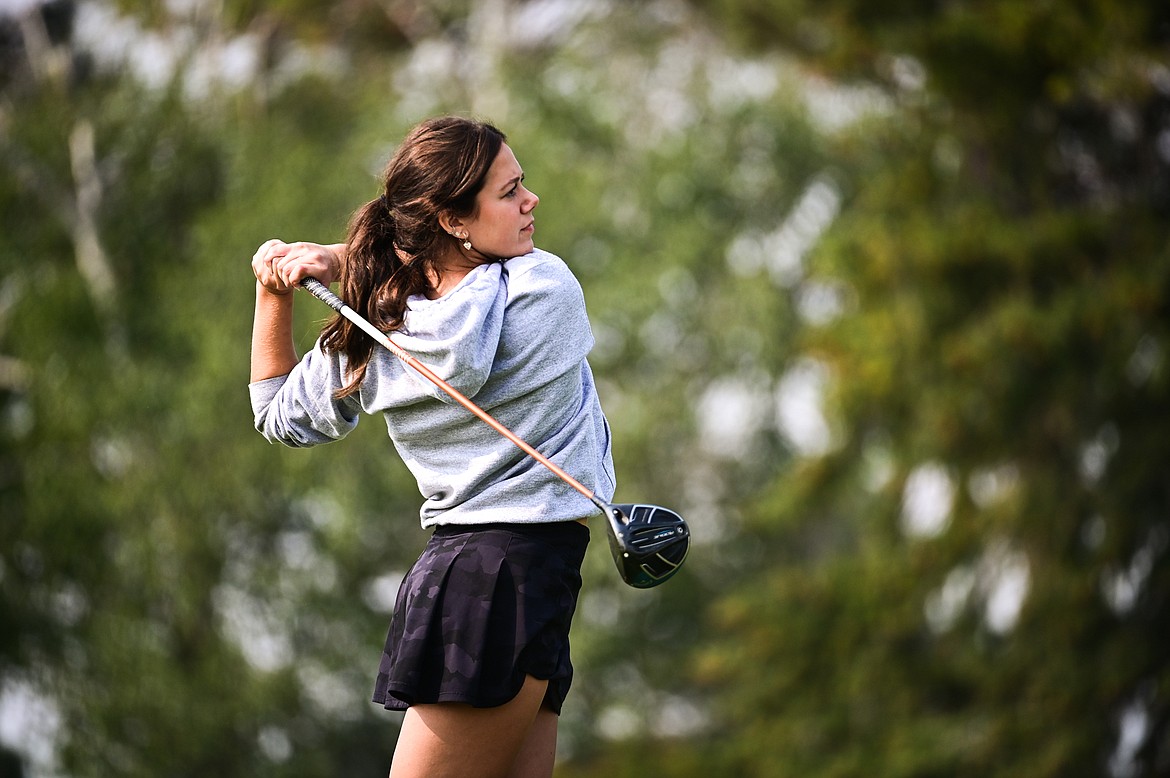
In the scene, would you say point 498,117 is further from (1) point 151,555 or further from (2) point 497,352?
(2) point 497,352

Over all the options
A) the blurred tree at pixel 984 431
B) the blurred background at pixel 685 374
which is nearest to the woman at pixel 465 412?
the blurred background at pixel 685 374

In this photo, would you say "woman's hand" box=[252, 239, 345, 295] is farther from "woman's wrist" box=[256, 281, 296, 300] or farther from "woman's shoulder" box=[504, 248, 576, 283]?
"woman's shoulder" box=[504, 248, 576, 283]

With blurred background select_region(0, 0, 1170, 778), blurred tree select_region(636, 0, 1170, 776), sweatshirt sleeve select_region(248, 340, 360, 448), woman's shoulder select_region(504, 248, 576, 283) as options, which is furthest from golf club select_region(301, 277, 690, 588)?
blurred tree select_region(636, 0, 1170, 776)

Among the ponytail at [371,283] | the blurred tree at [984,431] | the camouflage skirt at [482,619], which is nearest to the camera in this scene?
the camouflage skirt at [482,619]

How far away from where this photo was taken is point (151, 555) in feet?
44.6

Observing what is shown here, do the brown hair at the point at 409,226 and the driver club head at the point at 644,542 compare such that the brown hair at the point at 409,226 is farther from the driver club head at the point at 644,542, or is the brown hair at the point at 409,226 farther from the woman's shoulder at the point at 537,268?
the driver club head at the point at 644,542

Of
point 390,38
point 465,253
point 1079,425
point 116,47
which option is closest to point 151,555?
point 116,47

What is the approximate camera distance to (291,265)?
2.56 m

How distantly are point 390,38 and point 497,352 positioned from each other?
589 inches

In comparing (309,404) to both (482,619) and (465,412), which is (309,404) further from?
(482,619)

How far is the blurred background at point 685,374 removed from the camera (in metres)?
12.0

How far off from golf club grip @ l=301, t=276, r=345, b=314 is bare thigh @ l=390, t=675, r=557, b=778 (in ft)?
2.04

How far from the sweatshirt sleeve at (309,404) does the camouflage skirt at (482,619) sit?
270mm

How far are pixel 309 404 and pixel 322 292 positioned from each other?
180mm
